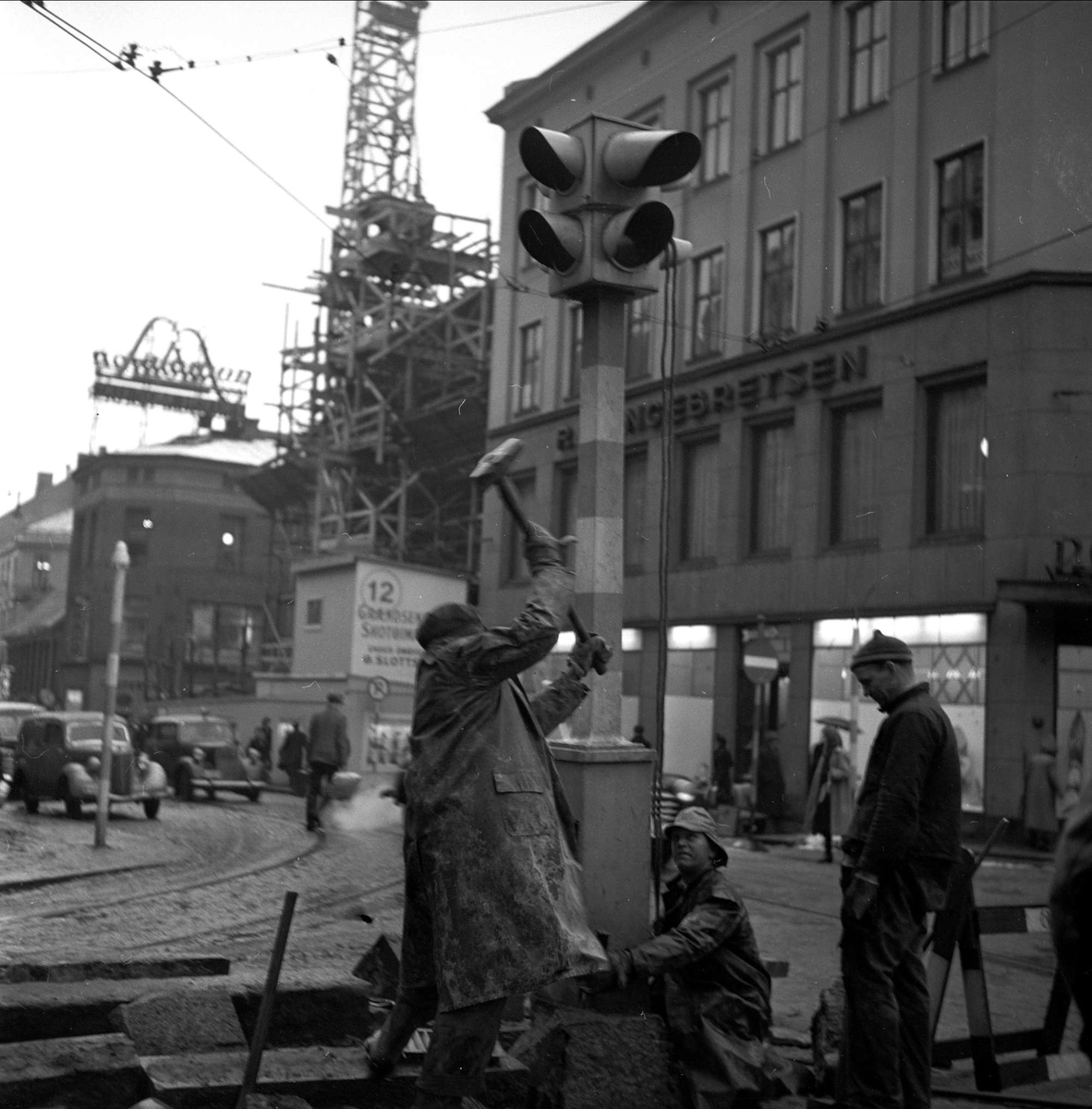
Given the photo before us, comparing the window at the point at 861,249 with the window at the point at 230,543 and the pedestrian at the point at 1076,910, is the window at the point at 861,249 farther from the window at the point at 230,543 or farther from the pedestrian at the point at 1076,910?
the window at the point at 230,543

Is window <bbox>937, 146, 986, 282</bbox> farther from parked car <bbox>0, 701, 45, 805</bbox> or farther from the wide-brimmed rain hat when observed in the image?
the wide-brimmed rain hat

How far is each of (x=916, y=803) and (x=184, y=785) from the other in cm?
2273

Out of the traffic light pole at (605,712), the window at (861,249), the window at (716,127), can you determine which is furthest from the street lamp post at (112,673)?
the window at (716,127)

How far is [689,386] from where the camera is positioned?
94.0ft

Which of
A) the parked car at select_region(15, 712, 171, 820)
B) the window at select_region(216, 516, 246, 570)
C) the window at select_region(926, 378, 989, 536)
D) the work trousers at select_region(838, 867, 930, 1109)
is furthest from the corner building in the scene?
the window at select_region(216, 516, 246, 570)

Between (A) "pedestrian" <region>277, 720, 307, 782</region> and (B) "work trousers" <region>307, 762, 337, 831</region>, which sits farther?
(A) "pedestrian" <region>277, 720, 307, 782</region>

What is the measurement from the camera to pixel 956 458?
2327cm

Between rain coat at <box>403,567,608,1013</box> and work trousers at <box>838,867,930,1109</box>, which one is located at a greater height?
rain coat at <box>403,567,608,1013</box>

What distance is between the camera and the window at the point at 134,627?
49281mm

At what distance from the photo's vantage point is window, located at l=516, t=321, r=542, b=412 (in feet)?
101

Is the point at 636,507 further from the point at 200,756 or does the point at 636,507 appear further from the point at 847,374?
the point at 200,756

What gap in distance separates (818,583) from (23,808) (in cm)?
1311

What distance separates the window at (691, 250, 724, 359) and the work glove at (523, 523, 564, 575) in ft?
75.9

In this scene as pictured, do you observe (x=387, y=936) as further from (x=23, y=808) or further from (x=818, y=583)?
(x=818, y=583)
